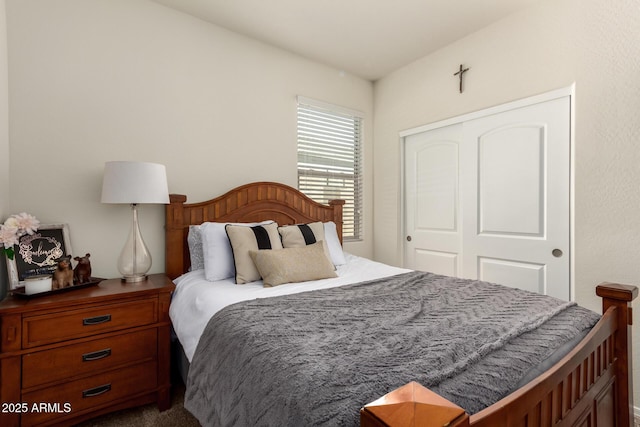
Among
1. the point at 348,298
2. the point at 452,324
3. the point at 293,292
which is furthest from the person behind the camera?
the point at 293,292

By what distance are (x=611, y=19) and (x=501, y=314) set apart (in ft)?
6.82

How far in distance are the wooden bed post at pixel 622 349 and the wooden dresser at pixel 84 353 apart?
86.8 inches

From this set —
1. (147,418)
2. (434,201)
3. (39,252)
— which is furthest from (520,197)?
(39,252)

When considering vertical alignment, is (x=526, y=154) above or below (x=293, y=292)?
above

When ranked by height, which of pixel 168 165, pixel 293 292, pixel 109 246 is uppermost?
pixel 168 165

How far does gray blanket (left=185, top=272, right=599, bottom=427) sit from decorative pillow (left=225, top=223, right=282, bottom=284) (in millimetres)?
489

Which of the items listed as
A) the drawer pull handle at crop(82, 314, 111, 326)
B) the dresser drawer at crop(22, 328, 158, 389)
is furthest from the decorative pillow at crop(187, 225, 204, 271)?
the drawer pull handle at crop(82, 314, 111, 326)

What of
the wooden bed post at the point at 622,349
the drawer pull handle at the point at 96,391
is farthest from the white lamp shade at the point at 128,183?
the wooden bed post at the point at 622,349

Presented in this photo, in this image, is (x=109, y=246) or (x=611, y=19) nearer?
(x=611, y=19)

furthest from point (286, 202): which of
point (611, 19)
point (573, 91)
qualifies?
point (611, 19)

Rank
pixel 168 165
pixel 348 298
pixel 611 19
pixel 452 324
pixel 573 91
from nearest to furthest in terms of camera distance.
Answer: pixel 452 324 < pixel 348 298 < pixel 611 19 < pixel 573 91 < pixel 168 165

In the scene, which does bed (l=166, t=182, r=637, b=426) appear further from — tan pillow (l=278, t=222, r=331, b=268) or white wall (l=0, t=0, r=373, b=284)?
white wall (l=0, t=0, r=373, b=284)

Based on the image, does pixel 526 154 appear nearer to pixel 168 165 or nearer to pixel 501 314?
pixel 501 314

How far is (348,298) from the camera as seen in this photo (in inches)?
63.7
